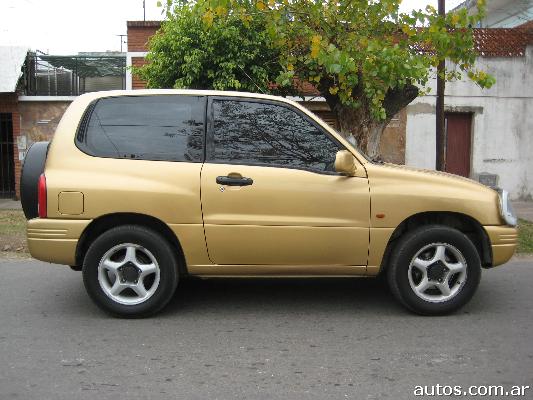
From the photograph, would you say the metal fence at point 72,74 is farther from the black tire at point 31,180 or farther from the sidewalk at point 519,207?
the black tire at point 31,180

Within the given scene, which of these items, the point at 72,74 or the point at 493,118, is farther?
the point at 72,74

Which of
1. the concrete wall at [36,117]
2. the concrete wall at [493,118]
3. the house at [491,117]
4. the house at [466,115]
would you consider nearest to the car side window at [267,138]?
the house at [466,115]

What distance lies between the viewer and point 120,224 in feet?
15.8

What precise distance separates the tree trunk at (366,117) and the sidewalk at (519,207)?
3961mm

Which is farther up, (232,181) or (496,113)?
(496,113)

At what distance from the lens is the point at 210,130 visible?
4867mm

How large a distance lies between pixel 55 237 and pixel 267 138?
6.31 feet

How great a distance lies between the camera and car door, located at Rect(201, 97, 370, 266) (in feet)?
15.4

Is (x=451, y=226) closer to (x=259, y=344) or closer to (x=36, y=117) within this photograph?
(x=259, y=344)

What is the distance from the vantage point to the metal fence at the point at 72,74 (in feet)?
48.2

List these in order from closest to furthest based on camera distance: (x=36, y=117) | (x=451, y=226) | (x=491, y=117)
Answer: (x=451, y=226) < (x=491, y=117) < (x=36, y=117)

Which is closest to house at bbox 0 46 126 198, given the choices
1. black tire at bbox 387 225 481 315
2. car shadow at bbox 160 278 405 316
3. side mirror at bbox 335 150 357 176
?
car shadow at bbox 160 278 405 316

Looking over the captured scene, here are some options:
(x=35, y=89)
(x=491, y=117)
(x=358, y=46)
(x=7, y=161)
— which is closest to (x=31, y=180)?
(x=358, y=46)

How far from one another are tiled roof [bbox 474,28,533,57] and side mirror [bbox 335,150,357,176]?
34.8 feet
